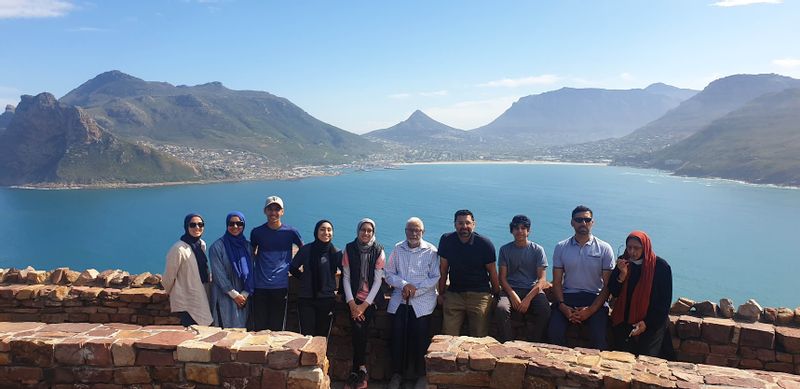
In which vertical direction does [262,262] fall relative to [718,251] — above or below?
above

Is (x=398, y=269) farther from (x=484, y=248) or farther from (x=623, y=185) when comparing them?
(x=623, y=185)

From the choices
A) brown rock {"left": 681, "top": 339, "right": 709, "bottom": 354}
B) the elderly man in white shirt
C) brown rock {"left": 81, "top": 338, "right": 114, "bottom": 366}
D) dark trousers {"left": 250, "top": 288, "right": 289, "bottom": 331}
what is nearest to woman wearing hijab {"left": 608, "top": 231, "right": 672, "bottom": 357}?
brown rock {"left": 681, "top": 339, "right": 709, "bottom": 354}

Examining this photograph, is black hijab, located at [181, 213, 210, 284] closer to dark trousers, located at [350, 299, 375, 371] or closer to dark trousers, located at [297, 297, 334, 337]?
dark trousers, located at [297, 297, 334, 337]

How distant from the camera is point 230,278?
17.0 ft

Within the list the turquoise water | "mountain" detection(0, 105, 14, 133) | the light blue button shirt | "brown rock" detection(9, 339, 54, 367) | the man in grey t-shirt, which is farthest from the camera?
"mountain" detection(0, 105, 14, 133)

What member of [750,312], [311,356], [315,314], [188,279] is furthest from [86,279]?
[750,312]

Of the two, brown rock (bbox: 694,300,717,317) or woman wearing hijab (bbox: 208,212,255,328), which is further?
brown rock (bbox: 694,300,717,317)

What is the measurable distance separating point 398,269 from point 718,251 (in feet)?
197

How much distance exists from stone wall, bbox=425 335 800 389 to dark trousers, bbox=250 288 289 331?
6.72 ft

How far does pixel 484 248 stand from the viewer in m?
5.20

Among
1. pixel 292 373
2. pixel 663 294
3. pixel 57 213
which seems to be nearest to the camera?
pixel 292 373

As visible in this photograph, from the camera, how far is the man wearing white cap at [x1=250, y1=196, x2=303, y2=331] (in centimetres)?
530

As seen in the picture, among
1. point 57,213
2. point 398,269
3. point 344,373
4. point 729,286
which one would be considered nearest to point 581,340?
point 398,269

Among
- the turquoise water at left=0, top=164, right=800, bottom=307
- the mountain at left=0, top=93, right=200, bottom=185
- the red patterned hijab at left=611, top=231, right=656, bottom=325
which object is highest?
the mountain at left=0, top=93, right=200, bottom=185
